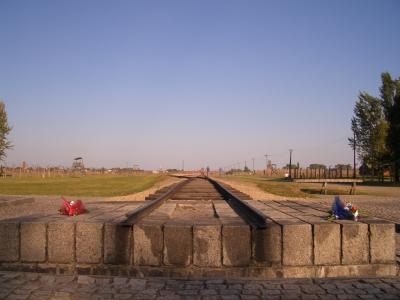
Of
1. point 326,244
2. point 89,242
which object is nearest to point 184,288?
point 89,242

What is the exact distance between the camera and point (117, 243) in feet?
14.3

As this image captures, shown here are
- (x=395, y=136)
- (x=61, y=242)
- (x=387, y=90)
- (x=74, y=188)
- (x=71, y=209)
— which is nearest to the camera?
(x=61, y=242)

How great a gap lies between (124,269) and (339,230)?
2416mm

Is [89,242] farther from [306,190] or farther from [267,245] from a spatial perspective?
A: [306,190]

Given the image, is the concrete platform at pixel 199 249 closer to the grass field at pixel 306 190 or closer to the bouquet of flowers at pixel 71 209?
the bouquet of flowers at pixel 71 209

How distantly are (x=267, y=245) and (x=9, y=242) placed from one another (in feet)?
9.49

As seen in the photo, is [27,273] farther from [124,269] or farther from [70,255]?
[124,269]

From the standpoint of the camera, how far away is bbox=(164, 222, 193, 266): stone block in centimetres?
430

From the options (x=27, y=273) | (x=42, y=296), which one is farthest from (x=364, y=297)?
(x=27, y=273)

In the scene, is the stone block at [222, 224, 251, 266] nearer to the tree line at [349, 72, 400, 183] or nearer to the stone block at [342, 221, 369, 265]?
the stone block at [342, 221, 369, 265]

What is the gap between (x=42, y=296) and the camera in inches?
146

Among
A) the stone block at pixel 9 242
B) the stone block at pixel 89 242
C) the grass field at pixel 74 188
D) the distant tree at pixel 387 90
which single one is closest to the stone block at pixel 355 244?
the stone block at pixel 89 242

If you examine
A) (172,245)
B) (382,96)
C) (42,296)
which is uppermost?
(382,96)

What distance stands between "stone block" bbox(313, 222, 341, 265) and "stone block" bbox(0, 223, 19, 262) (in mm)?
3343
